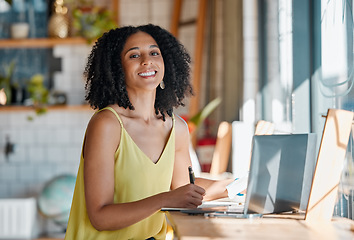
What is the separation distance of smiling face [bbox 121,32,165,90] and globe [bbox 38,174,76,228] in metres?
3.47

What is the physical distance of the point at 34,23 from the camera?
229 inches

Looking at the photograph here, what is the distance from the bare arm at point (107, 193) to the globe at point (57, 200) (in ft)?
11.8

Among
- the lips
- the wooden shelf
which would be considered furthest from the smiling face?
the wooden shelf

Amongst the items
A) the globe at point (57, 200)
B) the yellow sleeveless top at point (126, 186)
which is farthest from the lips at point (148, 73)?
the globe at point (57, 200)

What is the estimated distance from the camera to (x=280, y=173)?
1.73 meters

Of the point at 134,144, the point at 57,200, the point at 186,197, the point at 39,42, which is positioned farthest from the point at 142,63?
the point at 39,42

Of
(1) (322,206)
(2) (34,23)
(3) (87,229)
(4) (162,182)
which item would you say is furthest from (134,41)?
(2) (34,23)

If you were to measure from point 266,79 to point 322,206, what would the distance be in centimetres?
235

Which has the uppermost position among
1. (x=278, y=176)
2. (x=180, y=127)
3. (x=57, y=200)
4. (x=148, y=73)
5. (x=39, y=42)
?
(x=39, y=42)

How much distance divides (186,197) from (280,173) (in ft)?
1.00

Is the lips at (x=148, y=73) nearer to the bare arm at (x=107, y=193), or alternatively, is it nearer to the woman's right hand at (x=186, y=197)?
the bare arm at (x=107, y=193)

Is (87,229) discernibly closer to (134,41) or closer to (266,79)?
(134,41)

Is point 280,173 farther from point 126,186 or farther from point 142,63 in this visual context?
point 142,63

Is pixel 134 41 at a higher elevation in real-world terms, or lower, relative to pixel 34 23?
lower
